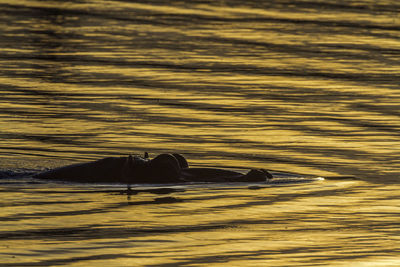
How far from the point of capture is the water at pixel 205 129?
1312 cm

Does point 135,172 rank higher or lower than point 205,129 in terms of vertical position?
lower

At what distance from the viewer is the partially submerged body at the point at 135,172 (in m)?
16.2

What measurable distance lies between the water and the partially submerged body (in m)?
0.23

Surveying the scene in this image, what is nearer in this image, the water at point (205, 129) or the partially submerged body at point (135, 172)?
the water at point (205, 129)

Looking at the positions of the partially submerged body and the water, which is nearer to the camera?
the water

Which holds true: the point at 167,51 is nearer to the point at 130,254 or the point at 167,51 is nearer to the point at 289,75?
the point at 289,75

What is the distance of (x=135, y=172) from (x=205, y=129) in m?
4.93

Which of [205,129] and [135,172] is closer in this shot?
[135,172]

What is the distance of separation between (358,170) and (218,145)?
2.54 m

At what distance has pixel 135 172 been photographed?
1631cm

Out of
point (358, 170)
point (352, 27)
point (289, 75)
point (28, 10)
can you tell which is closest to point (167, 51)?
point (289, 75)

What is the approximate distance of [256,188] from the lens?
53.8ft

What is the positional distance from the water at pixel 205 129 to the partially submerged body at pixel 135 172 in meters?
0.23

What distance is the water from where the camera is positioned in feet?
43.0
